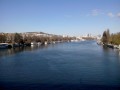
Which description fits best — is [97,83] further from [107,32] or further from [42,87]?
[107,32]

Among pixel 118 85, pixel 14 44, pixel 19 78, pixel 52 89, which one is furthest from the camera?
pixel 14 44

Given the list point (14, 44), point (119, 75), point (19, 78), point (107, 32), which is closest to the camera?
point (19, 78)

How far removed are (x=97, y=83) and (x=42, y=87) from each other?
4.72ft

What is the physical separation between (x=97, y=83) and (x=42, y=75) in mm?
1837

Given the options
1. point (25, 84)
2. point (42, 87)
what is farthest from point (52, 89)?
point (25, 84)

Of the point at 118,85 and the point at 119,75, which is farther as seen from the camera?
the point at 119,75

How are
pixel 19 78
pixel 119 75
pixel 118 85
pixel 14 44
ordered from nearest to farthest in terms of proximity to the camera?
pixel 118 85
pixel 19 78
pixel 119 75
pixel 14 44

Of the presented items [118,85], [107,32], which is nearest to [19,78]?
[118,85]

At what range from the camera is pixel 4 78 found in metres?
6.45

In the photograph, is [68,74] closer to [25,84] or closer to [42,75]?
[42,75]

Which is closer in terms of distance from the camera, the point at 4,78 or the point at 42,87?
the point at 42,87

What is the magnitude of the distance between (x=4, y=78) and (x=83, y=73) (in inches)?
95.3

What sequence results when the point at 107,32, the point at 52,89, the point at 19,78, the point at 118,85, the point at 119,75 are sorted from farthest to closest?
1. the point at 107,32
2. the point at 119,75
3. the point at 19,78
4. the point at 118,85
5. the point at 52,89

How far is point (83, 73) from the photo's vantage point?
7105 mm
